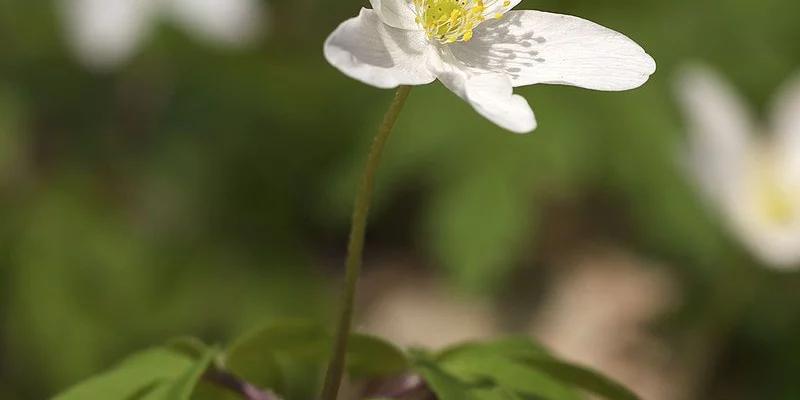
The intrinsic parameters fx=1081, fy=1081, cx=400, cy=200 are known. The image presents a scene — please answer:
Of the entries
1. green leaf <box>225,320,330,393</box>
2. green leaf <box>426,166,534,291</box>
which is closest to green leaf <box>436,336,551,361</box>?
green leaf <box>225,320,330,393</box>

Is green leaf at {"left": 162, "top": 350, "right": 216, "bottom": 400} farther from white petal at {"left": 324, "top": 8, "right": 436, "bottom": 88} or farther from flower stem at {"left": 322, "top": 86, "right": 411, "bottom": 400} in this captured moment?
white petal at {"left": 324, "top": 8, "right": 436, "bottom": 88}

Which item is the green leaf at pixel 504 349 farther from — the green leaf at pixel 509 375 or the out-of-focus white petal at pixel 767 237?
the out-of-focus white petal at pixel 767 237

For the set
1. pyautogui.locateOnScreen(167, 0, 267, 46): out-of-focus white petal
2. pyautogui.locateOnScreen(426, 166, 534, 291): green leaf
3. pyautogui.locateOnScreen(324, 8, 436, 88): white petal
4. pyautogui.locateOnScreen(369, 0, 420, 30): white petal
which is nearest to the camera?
pyautogui.locateOnScreen(324, 8, 436, 88): white petal

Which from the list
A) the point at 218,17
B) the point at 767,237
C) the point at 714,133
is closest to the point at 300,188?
the point at 218,17

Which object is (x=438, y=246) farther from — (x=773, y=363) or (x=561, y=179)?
(x=773, y=363)

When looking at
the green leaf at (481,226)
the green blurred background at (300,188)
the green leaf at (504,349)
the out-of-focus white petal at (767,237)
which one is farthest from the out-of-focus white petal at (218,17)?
the green leaf at (504,349)

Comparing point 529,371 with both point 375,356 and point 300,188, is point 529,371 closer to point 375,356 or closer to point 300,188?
point 375,356
